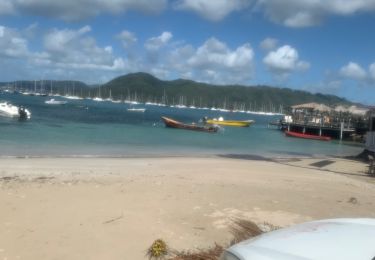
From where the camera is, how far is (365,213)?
404 inches

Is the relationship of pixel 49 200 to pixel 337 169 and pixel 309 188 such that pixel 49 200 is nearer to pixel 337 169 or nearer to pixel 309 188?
pixel 309 188

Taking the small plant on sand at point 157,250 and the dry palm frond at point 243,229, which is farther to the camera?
the dry palm frond at point 243,229

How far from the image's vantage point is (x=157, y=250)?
6602mm

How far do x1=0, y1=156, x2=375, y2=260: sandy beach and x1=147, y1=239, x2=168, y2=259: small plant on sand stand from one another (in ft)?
0.46

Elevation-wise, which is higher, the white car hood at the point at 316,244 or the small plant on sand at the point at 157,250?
the white car hood at the point at 316,244

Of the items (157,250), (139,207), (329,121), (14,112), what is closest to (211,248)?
(157,250)

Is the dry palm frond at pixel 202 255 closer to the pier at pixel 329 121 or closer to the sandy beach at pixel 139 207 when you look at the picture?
the sandy beach at pixel 139 207

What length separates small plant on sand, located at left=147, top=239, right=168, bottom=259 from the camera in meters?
6.58

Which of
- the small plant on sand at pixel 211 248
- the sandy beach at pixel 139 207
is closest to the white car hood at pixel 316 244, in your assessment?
the small plant on sand at pixel 211 248

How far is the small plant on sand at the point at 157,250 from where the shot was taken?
658cm

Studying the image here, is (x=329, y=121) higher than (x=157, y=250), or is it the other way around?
(x=329, y=121)

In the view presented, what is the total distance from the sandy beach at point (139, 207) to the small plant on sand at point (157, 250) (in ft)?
0.46

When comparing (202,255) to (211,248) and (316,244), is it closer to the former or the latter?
(211,248)

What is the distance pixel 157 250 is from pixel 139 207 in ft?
9.73
